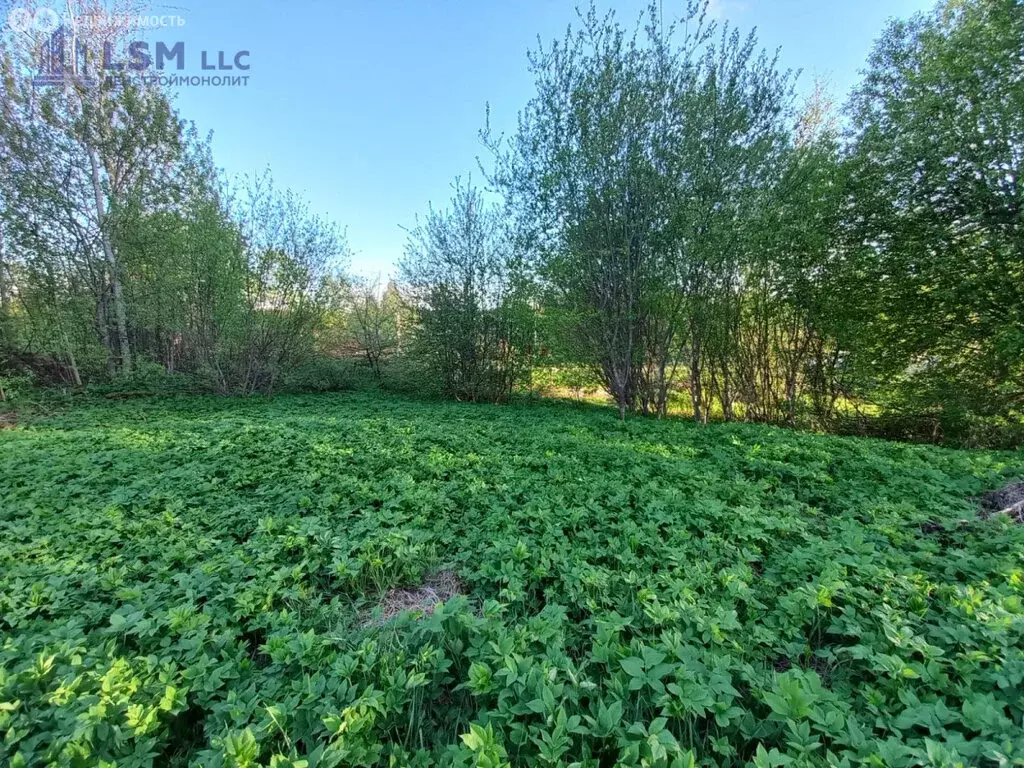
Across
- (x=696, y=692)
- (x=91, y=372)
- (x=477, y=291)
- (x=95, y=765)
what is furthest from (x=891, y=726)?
(x=91, y=372)

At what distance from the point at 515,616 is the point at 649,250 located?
676cm

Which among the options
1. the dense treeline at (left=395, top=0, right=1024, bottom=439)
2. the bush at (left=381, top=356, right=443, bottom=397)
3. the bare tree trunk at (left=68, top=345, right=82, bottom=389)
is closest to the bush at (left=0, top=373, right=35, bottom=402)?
the bare tree trunk at (left=68, top=345, right=82, bottom=389)

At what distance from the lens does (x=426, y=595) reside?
2029 millimetres

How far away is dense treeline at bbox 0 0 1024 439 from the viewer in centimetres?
614

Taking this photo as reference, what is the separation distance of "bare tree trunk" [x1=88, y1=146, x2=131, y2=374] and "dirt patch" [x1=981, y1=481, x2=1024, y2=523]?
14.9 meters

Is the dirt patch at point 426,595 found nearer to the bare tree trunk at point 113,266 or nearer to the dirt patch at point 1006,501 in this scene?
the dirt patch at point 1006,501

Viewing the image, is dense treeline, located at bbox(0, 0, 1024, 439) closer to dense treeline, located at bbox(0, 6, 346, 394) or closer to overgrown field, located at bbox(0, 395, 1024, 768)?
dense treeline, located at bbox(0, 6, 346, 394)

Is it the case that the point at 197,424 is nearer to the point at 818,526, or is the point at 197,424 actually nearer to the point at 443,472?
the point at 443,472

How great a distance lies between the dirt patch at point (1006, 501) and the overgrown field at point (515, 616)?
0.58ft

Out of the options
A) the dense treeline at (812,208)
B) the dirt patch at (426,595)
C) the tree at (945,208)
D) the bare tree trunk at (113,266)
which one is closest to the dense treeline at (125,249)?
the bare tree trunk at (113,266)

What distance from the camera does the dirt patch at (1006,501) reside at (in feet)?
8.53

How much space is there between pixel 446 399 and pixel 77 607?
9343 mm

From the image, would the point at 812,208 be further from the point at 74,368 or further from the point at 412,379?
the point at 74,368

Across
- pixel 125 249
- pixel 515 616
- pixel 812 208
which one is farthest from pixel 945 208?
pixel 125 249
